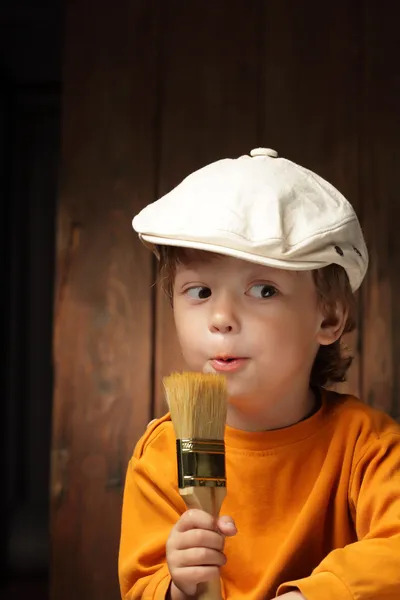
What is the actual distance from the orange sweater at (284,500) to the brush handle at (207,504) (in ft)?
0.30

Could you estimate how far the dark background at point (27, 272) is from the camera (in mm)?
2182

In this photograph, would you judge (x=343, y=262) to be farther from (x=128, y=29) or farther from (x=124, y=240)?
(x=128, y=29)

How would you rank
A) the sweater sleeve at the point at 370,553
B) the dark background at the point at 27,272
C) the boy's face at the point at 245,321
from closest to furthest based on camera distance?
the sweater sleeve at the point at 370,553, the boy's face at the point at 245,321, the dark background at the point at 27,272

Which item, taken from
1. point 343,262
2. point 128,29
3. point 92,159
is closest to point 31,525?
point 92,159

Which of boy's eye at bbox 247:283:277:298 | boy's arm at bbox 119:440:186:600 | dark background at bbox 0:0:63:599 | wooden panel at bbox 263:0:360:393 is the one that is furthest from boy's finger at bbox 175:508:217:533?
dark background at bbox 0:0:63:599

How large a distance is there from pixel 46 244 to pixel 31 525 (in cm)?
70

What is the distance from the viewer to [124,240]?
62.9 inches

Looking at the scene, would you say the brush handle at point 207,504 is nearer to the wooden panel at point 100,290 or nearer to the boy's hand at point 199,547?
the boy's hand at point 199,547

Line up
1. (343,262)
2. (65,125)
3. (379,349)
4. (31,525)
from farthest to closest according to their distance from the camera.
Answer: (31,525)
(65,125)
(379,349)
(343,262)

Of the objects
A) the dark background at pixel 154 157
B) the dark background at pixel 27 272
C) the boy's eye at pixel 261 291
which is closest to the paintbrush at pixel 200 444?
the boy's eye at pixel 261 291

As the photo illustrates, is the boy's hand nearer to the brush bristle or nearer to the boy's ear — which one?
the brush bristle

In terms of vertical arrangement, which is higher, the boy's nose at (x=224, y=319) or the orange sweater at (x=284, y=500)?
the boy's nose at (x=224, y=319)

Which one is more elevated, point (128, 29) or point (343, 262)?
point (128, 29)

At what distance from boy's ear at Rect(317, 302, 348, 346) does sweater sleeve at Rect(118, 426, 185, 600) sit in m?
0.23
